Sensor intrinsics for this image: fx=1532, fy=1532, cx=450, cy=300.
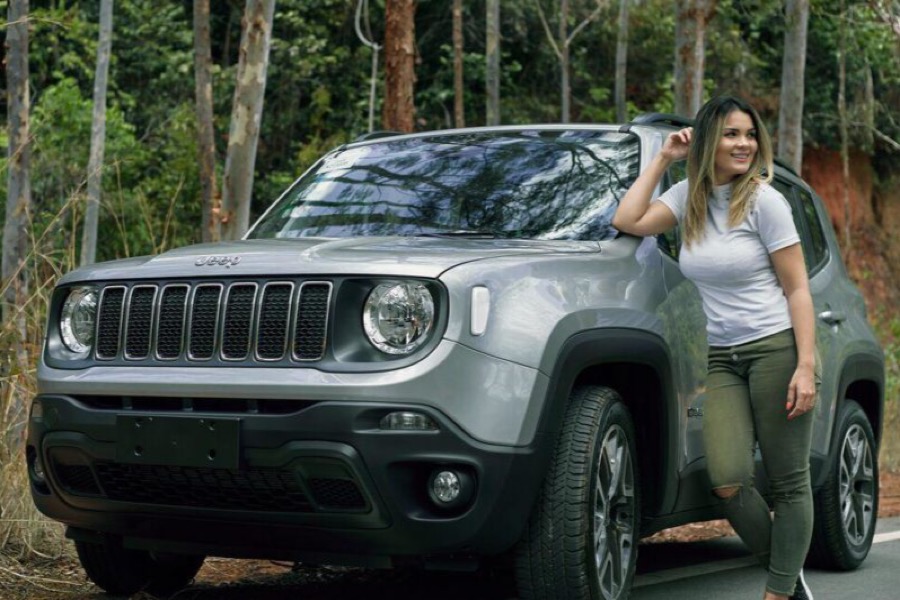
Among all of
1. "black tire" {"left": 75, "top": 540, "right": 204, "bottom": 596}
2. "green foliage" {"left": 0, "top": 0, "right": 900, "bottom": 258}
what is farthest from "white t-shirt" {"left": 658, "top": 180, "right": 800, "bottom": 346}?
"green foliage" {"left": 0, "top": 0, "right": 900, "bottom": 258}

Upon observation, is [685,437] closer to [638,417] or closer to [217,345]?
[638,417]

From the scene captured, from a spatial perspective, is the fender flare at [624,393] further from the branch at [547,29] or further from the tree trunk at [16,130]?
the branch at [547,29]

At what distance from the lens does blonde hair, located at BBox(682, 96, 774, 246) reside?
539 cm

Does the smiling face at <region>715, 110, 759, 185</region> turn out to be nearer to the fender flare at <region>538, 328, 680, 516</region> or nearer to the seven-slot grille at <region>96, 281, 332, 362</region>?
the fender flare at <region>538, 328, 680, 516</region>

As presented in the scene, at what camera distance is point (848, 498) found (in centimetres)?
752

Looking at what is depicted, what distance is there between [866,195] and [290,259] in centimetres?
3036

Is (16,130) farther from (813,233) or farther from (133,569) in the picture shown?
(813,233)

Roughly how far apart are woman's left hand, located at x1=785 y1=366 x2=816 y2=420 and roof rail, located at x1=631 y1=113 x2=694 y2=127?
1509 mm

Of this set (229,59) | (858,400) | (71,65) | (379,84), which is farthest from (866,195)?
(858,400)

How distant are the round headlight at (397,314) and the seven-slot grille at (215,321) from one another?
147mm

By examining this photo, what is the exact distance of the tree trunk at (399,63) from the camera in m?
14.4

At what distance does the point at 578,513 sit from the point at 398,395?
80 cm

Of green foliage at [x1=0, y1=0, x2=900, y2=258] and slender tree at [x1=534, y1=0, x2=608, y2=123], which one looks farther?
slender tree at [x1=534, y1=0, x2=608, y2=123]

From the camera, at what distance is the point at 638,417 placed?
228 inches
